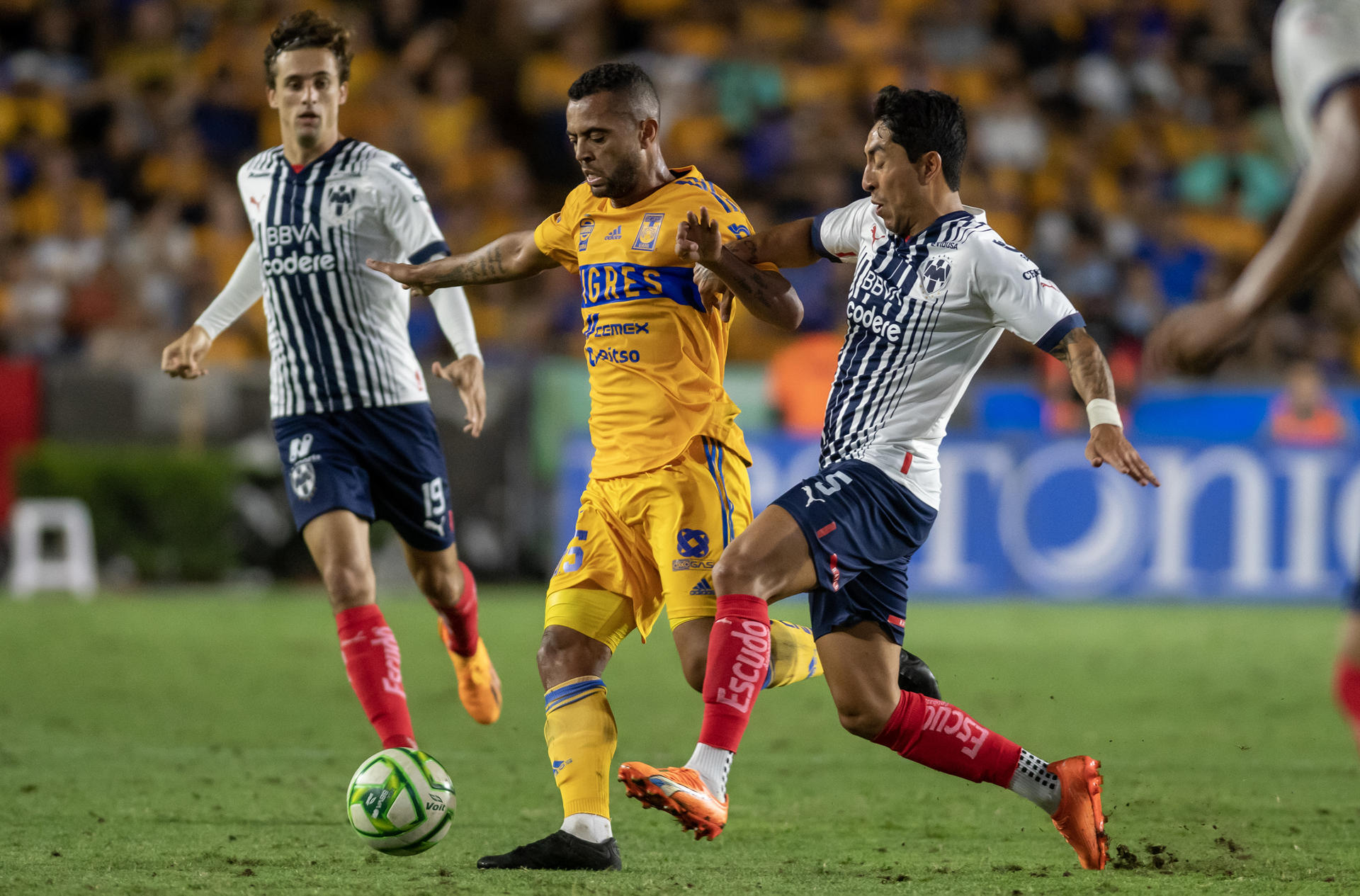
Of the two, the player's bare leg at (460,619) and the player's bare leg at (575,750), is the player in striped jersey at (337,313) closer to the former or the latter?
the player's bare leg at (460,619)

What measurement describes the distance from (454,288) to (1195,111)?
14.4 meters

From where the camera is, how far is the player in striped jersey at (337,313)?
5883mm

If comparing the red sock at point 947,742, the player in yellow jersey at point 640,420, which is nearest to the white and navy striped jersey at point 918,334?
the player in yellow jersey at point 640,420

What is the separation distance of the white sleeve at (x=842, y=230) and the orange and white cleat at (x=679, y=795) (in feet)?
5.78

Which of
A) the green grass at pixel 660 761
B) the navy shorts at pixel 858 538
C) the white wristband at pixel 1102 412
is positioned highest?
→ the white wristband at pixel 1102 412

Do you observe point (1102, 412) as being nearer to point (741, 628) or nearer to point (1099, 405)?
point (1099, 405)

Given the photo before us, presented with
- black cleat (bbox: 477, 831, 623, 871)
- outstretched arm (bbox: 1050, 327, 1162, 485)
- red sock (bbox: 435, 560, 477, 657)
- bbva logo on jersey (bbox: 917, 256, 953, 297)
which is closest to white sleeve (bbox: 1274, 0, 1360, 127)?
outstretched arm (bbox: 1050, 327, 1162, 485)

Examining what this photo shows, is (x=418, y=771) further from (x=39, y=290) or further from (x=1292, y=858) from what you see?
(x=39, y=290)

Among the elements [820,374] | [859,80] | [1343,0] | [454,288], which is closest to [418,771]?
[454,288]

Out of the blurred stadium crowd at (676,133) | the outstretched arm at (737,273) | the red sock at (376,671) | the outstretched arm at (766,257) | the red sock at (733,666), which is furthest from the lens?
the blurred stadium crowd at (676,133)

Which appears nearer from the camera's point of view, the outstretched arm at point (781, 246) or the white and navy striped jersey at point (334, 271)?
the outstretched arm at point (781, 246)

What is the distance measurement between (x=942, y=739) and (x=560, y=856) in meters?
1.18

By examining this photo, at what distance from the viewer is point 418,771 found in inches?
192

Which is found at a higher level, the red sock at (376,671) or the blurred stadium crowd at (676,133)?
the blurred stadium crowd at (676,133)
